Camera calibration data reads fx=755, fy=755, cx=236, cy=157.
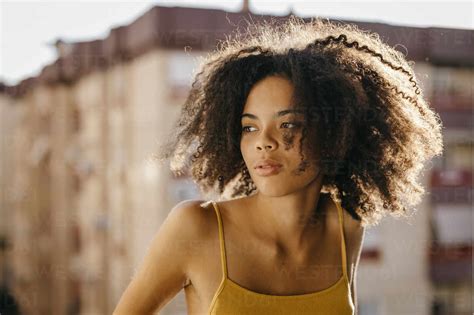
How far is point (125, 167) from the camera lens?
847cm

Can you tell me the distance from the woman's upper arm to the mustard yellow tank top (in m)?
0.06

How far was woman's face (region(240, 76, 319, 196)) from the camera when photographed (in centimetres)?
120

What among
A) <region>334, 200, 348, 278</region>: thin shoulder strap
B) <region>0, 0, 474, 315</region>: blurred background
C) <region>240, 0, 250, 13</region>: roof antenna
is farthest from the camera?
<region>0, 0, 474, 315</region>: blurred background

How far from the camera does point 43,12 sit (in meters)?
4.31

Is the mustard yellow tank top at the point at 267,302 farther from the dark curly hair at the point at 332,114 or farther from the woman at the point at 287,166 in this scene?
the dark curly hair at the point at 332,114

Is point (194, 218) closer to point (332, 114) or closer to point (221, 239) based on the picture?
point (221, 239)

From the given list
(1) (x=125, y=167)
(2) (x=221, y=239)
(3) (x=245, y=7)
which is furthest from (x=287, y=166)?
(1) (x=125, y=167)

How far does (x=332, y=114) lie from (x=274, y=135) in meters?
0.13

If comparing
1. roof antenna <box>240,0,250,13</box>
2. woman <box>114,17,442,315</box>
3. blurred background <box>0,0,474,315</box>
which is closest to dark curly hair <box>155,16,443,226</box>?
woman <box>114,17,442,315</box>

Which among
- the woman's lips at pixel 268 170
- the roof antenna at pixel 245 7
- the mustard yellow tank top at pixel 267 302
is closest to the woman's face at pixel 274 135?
the woman's lips at pixel 268 170

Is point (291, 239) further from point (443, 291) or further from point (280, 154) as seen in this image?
point (443, 291)

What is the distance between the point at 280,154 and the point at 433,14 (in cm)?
196

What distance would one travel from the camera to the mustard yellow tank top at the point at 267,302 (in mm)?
1172

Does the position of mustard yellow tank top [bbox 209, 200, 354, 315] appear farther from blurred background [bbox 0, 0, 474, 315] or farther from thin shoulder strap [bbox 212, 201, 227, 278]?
blurred background [bbox 0, 0, 474, 315]
